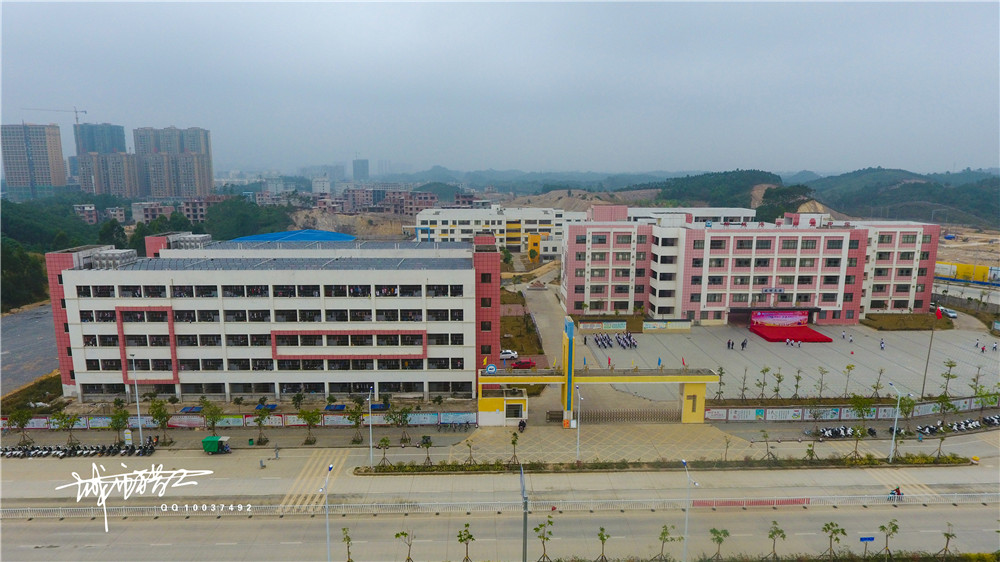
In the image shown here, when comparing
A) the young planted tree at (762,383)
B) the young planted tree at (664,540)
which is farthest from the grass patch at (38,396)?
the young planted tree at (762,383)

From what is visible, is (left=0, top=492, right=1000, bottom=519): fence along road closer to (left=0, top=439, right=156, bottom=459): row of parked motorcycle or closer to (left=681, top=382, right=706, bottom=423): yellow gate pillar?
(left=0, top=439, right=156, bottom=459): row of parked motorcycle

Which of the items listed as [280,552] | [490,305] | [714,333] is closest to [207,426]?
[280,552]

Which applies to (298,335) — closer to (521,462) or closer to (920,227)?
(521,462)

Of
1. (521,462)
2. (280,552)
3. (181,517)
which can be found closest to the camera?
(280,552)

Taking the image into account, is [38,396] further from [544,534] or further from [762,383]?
[762,383]

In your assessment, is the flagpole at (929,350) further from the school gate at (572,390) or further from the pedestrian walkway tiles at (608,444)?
the pedestrian walkway tiles at (608,444)

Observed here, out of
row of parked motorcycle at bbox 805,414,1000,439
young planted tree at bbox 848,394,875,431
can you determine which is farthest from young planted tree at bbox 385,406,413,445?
young planted tree at bbox 848,394,875,431
